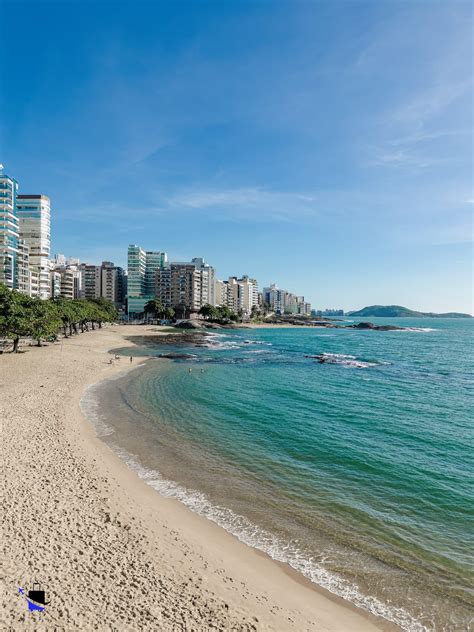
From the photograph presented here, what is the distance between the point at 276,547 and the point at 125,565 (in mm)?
4825

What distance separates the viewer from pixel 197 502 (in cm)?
1391

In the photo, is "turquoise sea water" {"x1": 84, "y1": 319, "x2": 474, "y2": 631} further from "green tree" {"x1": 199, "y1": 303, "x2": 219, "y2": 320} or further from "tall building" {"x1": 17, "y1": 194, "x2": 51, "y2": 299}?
"green tree" {"x1": 199, "y1": 303, "x2": 219, "y2": 320}

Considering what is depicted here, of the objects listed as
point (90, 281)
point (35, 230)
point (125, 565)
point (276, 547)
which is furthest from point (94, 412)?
point (90, 281)

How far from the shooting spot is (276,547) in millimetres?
11359

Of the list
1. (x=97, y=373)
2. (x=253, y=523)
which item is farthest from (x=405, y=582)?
(x=97, y=373)

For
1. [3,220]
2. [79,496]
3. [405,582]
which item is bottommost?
[405,582]

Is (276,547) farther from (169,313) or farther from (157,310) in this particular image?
(157,310)

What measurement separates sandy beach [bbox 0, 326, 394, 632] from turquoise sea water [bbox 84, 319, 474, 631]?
977 mm

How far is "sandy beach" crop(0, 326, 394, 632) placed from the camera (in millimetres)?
7723

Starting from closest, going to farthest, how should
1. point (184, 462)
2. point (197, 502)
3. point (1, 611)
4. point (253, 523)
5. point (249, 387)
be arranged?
1. point (1, 611)
2. point (253, 523)
3. point (197, 502)
4. point (184, 462)
5. point (249, 387)

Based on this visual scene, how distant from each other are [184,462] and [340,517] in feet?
26.1

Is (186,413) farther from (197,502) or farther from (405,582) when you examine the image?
(405,582)

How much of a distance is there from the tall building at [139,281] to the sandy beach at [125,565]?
168289 mm

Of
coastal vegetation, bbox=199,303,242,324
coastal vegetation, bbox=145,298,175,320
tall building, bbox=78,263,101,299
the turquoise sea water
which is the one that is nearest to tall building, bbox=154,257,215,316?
coastal vegetation, bbox=199,303,242,324
